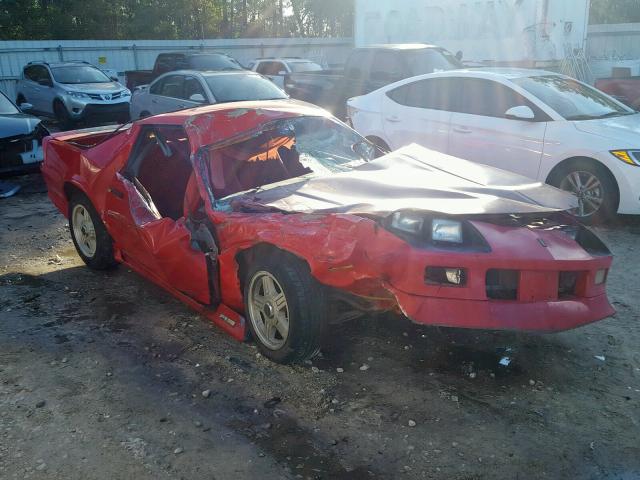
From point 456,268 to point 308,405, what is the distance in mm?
1103

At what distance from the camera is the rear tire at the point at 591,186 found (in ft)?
20.5

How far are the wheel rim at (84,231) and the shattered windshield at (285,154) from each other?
1.68 m

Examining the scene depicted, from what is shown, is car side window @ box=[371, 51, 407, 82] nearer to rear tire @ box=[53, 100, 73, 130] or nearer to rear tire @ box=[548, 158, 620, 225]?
rear tire @ box=[548, 158, 620, 225]

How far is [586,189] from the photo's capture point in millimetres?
6445

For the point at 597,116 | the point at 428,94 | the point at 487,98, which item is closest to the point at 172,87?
the point at 428,94

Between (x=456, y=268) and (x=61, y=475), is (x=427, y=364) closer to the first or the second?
(x=456, y=268)

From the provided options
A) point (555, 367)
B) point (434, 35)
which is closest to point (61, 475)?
point (555, 367)

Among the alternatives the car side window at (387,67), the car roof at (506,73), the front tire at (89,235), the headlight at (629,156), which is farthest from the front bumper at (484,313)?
the car side window at (387,67)

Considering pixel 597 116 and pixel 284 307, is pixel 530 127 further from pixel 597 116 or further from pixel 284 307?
pixel 284 307

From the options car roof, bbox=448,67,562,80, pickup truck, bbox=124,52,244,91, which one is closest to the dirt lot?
car roof, bbox=448,67,562,80

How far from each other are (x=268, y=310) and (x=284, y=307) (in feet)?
0.45

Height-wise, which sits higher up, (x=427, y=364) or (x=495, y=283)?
(x=495, y=283)

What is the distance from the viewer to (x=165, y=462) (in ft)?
9.30

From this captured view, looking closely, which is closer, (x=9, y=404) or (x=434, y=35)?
(x=9, y=404)
